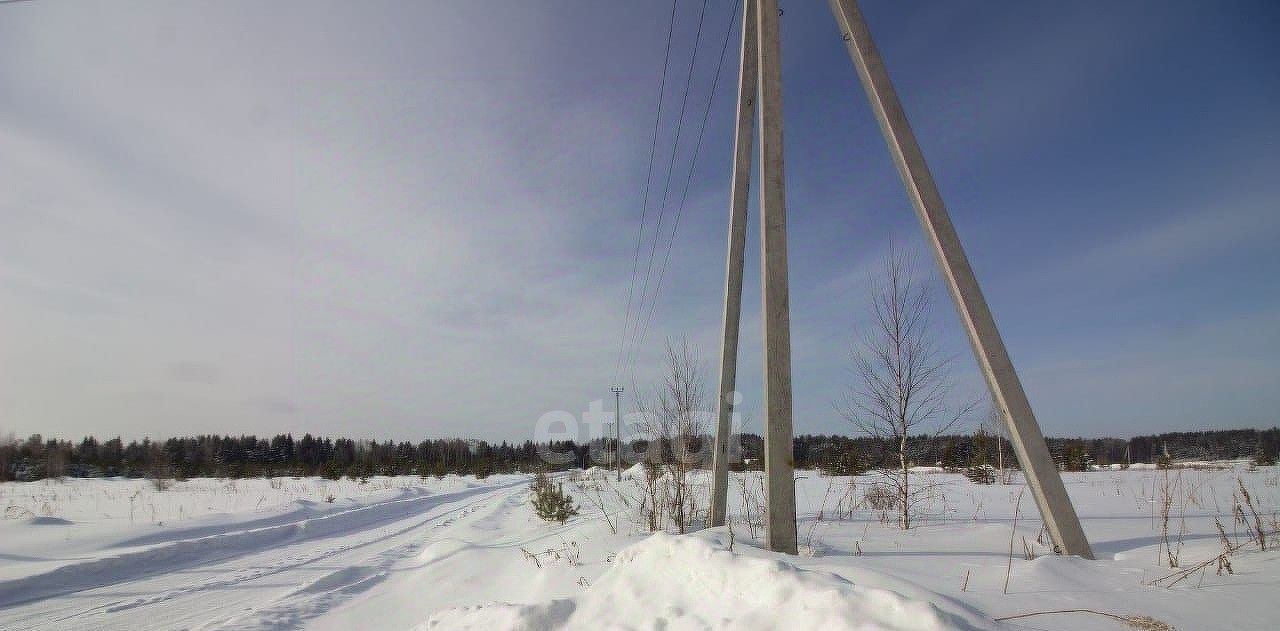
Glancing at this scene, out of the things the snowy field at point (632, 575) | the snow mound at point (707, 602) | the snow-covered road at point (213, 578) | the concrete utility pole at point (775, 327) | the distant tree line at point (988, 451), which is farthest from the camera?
the distant tree line at point (988, 451)

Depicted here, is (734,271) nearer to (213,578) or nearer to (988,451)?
(213,578)

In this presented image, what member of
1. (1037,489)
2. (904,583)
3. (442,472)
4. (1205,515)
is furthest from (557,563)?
(442,472)

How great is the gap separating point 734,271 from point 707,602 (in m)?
4.85

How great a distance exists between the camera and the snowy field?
2.71m

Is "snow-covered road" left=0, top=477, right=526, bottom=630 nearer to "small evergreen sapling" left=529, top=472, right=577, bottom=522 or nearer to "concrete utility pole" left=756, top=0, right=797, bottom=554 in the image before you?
"small evergreen sapling" left=529, top=472, right=577, bottom=522

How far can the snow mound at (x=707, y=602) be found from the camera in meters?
2.23

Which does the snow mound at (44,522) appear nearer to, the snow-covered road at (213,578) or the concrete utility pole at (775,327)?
the snow-covered road at (213,578)

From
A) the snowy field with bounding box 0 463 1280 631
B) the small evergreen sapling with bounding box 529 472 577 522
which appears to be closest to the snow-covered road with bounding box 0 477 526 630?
the snowy field with bounding box 0 463 1280 631

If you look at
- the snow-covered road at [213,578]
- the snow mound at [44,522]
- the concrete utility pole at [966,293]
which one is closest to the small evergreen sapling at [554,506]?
the snow-covered road at [213,578]

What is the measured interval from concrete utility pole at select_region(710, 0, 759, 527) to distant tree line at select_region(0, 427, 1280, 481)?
52.5 inches

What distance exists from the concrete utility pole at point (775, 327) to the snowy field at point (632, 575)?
0.41m

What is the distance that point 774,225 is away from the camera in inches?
201

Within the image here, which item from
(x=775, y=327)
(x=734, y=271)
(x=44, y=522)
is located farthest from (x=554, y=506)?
(x=44, y=522)

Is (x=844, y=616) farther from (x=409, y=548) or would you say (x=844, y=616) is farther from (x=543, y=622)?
(x=409, y=548)
